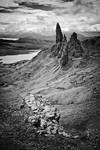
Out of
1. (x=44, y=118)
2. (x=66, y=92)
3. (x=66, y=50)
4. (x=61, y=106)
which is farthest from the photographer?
(x=66, y=50)

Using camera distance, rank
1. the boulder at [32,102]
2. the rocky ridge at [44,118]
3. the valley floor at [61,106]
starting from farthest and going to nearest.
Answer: the boulder at [32,102], the rocky ridge at [44,118], the valley floor at [61,106]

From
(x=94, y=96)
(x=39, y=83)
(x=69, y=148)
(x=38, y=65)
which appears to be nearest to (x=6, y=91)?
(x=39, y=83)

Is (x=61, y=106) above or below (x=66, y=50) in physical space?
below

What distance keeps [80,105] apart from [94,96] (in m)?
5.01

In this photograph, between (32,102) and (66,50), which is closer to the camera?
(32,102)

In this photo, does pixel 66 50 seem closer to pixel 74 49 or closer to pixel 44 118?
pixel 74 49

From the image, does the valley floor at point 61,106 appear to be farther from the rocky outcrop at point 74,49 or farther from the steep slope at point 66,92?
the rocky outcrop at point 74,49

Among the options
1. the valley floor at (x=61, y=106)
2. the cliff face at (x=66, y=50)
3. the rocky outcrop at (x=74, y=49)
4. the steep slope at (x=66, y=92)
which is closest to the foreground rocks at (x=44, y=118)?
the valley floor at (x=61, y=106)

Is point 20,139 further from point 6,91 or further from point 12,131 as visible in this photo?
point 6,91

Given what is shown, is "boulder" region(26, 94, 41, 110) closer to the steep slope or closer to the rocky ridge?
the rocky ridge

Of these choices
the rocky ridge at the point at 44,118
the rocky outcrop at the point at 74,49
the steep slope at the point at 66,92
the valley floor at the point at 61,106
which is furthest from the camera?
the rocky outcrop at the point at 74,49

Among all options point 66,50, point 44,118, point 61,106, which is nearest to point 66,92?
point 61,106

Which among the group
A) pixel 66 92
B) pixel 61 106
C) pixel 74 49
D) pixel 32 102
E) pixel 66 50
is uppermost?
pixel 74 49

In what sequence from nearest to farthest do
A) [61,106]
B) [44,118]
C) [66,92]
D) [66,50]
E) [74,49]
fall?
[44,118] < [61,106] < [66,92] < [66,50] < [74,49]
